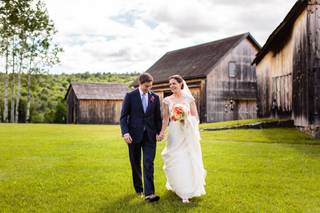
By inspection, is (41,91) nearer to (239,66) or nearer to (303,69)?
(239,66)

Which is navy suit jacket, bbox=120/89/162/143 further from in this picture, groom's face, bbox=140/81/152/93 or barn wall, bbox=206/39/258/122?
barn wall, bbox=206/39/258/122

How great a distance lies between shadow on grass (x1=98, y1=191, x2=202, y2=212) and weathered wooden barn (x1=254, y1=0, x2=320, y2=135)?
13.8 meters

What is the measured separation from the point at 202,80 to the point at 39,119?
29.8 meters

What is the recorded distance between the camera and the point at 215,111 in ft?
132

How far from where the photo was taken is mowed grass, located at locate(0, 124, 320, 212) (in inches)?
311

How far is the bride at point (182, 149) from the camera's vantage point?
839cm

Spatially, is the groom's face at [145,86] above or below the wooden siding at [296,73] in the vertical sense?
below

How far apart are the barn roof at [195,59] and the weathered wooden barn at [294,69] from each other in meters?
11.4

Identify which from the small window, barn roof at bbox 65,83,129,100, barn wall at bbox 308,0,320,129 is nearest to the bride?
barn wall at bbox 308,0,320,129

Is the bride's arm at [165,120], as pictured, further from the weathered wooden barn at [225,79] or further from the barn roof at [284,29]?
the weathered wooden barn at [225,79]

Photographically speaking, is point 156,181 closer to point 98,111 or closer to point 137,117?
point 137,117

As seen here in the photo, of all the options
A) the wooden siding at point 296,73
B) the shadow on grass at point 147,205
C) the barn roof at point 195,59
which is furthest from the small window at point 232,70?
the shadow on grass at point 147,205

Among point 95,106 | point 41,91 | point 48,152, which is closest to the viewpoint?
point 48,152

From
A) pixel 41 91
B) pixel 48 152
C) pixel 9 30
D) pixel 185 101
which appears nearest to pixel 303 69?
pixel 48 152
